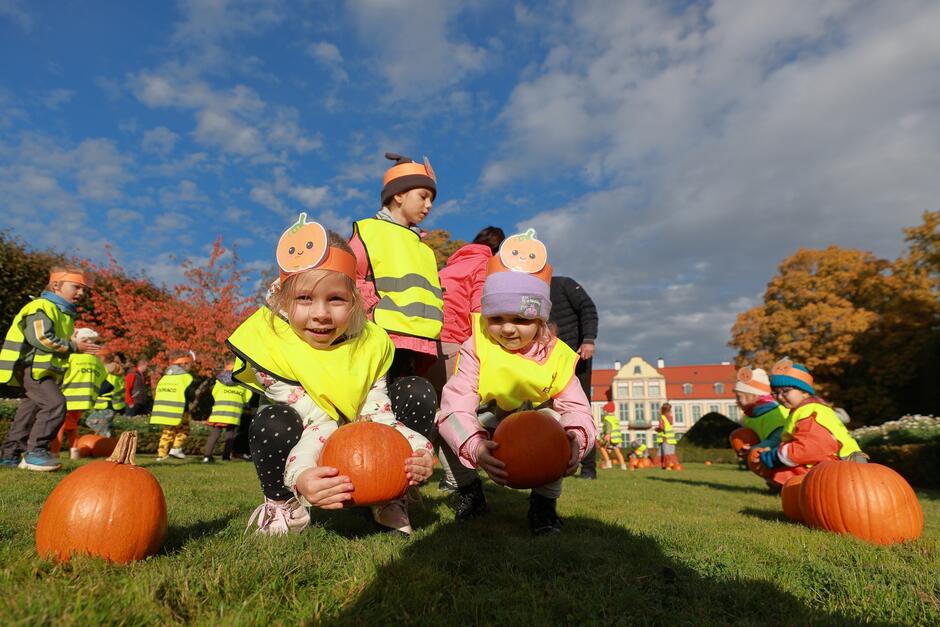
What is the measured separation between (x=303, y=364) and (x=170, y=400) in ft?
31.0

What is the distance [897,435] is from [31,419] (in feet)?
56.7

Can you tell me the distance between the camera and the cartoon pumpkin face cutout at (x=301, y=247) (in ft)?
11.2

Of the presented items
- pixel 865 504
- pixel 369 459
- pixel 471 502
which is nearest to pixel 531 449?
pixel 369 459

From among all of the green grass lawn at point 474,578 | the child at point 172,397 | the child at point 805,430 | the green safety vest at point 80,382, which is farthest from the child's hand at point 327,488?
the child at point 172,397

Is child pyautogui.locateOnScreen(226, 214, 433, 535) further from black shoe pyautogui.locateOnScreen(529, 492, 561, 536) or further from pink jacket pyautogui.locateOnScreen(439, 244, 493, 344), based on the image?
pink jacket pyautogui.locateOnScreen(439, 244, 493, 344)

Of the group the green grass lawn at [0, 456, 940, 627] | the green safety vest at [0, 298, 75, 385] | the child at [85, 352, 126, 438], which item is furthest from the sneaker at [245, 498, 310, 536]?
the child at [85, 352, 126, 438]

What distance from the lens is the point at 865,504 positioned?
423cm

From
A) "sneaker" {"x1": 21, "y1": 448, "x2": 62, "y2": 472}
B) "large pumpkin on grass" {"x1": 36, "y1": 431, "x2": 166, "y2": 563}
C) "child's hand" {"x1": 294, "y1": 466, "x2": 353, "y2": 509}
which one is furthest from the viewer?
"sneaker" {"x1": 21, "y1": 448, "x2": 62, "y2": 472}

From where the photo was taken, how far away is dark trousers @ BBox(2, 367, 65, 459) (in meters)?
7.05

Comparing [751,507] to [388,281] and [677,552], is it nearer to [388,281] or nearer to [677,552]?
[677,552]

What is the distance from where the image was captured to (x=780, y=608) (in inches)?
92.3

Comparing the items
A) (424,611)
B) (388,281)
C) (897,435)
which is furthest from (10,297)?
(897,435)

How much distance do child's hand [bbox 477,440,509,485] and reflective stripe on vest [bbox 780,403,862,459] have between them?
4.67 m

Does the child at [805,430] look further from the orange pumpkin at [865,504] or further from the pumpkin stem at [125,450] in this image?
the pumpkin stem at [125,450]
